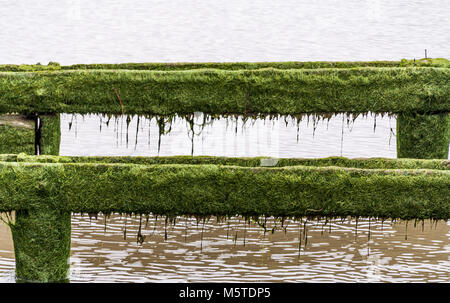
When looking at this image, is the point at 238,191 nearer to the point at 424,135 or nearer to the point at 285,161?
the point at 285,161

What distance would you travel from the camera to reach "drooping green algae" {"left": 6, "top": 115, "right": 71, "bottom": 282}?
34.8 feet

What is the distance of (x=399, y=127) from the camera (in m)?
14.5

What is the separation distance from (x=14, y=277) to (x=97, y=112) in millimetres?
3906

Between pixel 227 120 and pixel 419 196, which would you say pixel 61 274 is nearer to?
pixel 227 120

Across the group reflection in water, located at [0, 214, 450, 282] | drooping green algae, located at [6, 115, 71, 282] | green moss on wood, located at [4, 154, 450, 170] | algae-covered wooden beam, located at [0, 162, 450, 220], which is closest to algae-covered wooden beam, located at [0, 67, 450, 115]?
green moss on wood, located at [4, 154, 450, 170]

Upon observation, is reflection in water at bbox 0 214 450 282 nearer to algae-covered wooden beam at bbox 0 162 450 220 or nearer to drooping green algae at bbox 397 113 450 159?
algae-covered wooden beam at bbox 0 162 450 220

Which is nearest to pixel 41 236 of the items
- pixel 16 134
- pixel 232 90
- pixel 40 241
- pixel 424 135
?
pixel 40 241

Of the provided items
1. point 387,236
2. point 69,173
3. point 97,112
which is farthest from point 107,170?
point 387,236

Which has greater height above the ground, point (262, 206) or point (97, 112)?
point (97, 112)

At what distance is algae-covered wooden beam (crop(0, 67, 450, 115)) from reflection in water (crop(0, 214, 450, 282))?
2319mm

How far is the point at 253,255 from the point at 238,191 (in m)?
2.63

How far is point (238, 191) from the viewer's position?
421 inches

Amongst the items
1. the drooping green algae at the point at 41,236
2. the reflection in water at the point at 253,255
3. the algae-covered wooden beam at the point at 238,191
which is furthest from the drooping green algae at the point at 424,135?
the drooping green algae at the point at 41,236

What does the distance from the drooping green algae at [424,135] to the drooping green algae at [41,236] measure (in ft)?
24.1
